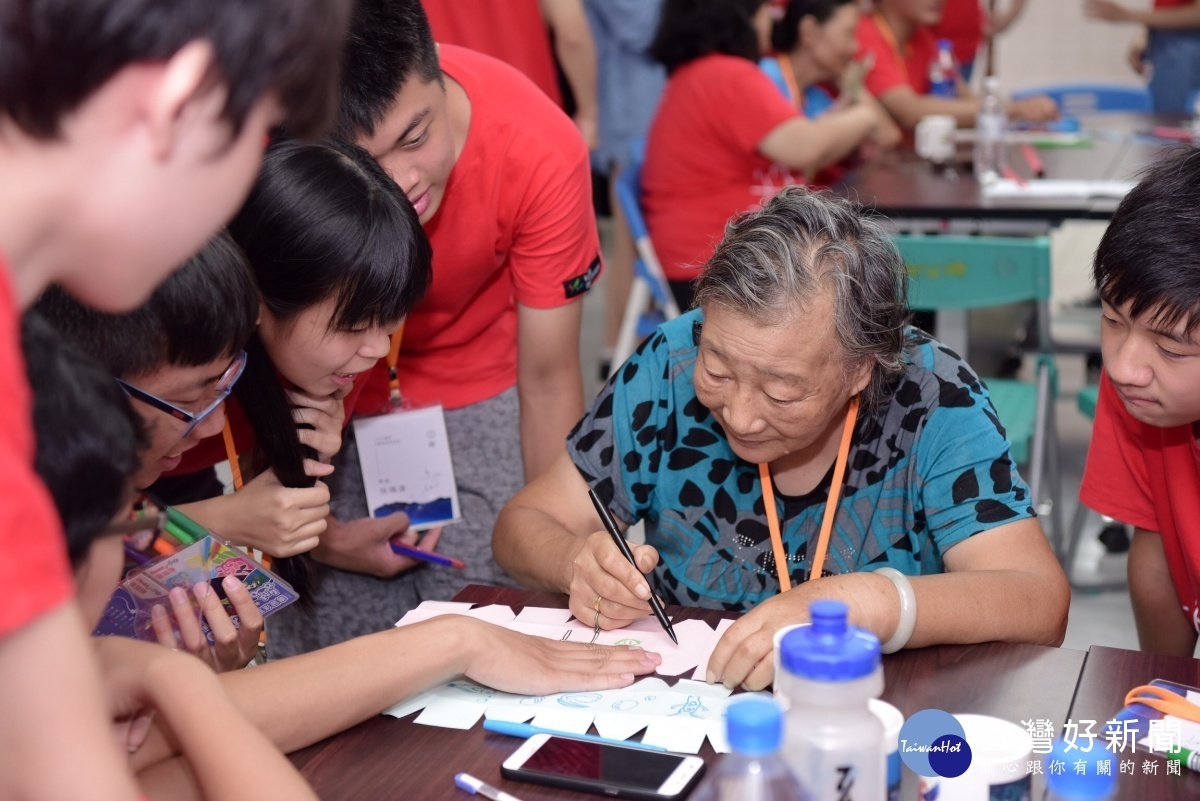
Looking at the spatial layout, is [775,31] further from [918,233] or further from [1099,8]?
[1099,8]

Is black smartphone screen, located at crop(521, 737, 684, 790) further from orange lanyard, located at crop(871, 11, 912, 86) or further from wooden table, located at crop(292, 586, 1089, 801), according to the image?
orange lanyard, located at crop(871, 11, 912, 86)

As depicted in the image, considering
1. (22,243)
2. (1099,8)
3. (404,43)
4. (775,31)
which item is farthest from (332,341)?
(1099,8)

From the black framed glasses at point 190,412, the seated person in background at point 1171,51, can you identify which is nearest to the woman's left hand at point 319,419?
the black framed glasses at point 190,412

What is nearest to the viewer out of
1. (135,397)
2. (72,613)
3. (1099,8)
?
(72,613)

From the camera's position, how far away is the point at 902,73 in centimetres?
504

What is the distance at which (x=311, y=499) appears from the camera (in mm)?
1758

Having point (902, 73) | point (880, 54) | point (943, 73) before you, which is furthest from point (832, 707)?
point (943, 73)

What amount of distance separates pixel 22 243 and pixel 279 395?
3.37 ft

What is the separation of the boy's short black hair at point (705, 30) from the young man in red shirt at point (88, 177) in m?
2.99

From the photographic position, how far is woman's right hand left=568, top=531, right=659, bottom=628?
1.48 meters

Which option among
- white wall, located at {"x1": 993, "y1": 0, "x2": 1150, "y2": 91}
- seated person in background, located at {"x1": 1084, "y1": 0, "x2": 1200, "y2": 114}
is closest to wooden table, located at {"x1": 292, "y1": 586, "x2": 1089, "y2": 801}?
seated person in background, located at {"x1": 1084, "y1": 0, "x2": 1200, "y2": 114}

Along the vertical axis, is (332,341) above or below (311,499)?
above

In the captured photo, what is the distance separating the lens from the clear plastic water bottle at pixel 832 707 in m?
0.89

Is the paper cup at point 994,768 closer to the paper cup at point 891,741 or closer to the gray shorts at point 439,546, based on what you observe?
the paper cup at point 891,741
